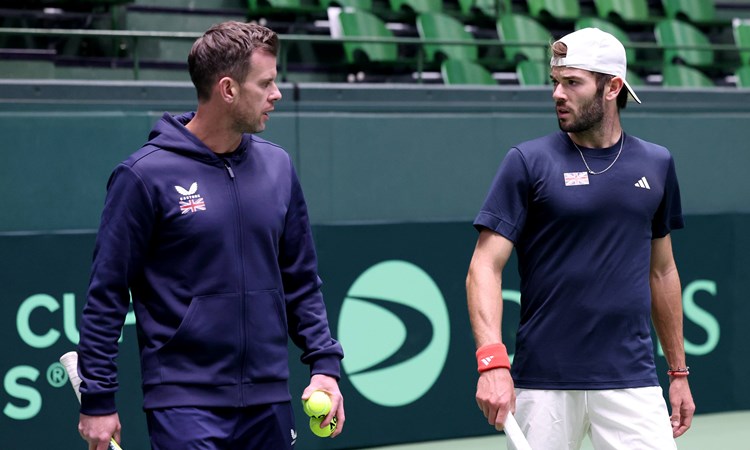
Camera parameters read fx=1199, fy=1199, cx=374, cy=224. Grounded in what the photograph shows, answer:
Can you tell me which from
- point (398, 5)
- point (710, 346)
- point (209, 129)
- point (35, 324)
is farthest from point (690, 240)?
point (209, 129)

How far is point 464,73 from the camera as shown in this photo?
10125mm

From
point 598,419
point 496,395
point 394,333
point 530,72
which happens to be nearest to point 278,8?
point 530,72

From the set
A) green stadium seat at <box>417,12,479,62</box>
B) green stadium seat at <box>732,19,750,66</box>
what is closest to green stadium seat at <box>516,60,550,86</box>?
green stadium seat at <box>417,12,479,62</box>

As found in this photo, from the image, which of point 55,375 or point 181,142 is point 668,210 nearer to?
point 181,142

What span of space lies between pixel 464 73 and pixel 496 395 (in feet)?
21.3

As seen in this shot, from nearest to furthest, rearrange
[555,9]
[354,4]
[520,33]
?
[354,4] < [520,33] < [555,9]

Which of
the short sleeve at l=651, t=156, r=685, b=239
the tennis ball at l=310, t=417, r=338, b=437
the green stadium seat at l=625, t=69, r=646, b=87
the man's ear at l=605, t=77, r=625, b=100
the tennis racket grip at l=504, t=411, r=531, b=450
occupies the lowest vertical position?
the tennis racket grip at l=504, t=411, r=531, b=450

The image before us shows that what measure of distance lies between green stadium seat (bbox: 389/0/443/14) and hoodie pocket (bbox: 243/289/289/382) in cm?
802

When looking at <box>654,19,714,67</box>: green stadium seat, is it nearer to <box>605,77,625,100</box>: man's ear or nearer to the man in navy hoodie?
<box>605,77,625,100</box>: man's ear

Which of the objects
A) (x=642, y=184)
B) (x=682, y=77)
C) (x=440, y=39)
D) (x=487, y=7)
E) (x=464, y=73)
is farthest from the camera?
(x=487, y=7)

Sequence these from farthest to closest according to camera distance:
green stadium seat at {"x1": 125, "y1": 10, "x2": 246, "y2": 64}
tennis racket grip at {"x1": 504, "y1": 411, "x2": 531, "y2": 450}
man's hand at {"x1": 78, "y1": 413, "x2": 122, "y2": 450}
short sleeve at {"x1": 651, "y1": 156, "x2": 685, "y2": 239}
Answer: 1. green stadium seat at {"x1": 125, "y1": 10, "x2": 246, "y2": 64}
2. short sleeve at {"x1": 651, "y1": 156, "x2": 685, "y2": 239}
3. tennis racket grip at {"x1": 504, "y1": 411, "x2": 531, "y2": 450}
4. man's hand at {"x1": 78, "y1": 413, "x2": 122, "y2": 450}

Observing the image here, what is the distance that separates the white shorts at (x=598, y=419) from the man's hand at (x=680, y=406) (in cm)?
25

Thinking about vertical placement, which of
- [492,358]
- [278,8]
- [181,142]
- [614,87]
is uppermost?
[278,8]

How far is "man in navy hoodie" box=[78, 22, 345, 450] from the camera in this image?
3469 millimetres
